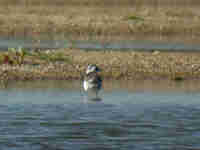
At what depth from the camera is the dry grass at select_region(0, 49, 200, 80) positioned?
66.7ft

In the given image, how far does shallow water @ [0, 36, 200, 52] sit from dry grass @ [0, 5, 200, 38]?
230cm

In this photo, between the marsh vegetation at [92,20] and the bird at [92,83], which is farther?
the marsh vegetation at [92,20]

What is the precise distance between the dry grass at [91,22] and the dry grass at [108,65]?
1107 cm

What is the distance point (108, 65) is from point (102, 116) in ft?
25.2

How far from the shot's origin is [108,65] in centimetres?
2200

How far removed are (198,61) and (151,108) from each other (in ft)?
27.6

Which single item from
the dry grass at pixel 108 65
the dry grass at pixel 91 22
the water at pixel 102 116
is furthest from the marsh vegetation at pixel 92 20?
the water at pixel 102 116

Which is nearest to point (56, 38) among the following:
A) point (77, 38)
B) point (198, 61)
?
point (77, 38)

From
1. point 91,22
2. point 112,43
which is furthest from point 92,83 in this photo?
point 91,22

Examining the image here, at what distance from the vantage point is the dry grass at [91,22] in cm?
3572

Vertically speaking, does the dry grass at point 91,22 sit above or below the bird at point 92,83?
above

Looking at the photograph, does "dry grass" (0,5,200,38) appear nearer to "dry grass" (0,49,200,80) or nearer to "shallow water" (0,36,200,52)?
"shallow water" (0,36,200,52)

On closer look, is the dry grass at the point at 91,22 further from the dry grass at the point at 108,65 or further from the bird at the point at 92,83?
the bird at the point at 92,83

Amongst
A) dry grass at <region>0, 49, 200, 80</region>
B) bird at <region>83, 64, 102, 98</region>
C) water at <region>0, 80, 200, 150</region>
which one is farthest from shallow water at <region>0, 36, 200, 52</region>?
bird at <region>83, 64, 102, 98</region>
